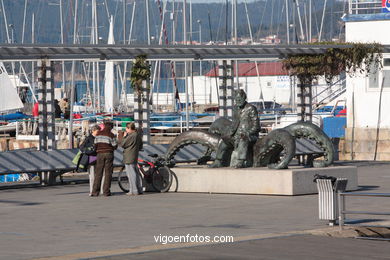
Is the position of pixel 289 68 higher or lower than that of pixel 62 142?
higher

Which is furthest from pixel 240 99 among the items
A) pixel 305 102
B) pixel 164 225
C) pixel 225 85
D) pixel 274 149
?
pixel 305 102

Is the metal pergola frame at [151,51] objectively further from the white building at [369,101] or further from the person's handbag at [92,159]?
Answer: the white building at [369,101]

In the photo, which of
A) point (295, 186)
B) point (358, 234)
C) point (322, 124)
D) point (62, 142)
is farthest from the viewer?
point (62, 142)

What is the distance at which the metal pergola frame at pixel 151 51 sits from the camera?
83.9 feet

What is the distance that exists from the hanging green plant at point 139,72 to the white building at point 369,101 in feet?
33.7

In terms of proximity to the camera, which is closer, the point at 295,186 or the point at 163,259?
the point at 163,259

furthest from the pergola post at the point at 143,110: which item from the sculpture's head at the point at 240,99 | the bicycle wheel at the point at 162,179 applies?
the sculpture's head at the point at 240,99

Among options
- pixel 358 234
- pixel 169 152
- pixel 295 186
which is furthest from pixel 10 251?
pixel 169 152

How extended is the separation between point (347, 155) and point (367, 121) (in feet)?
4.63

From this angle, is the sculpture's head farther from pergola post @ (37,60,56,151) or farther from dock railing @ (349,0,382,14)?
dock railing @ (349,0,382,14)

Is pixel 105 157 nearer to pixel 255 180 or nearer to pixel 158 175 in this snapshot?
pixel 158 175

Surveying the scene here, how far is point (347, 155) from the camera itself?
121ft

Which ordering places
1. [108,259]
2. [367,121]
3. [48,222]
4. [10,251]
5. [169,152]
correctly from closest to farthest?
[108,259] → [10,251] → [48,222] → [169,152] → [367,121]

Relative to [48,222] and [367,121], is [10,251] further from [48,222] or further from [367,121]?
[367,121]
